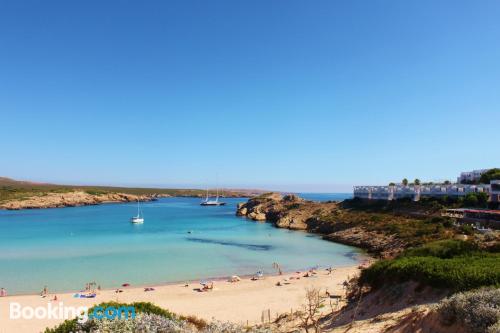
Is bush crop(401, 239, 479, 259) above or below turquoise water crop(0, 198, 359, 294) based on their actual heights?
above

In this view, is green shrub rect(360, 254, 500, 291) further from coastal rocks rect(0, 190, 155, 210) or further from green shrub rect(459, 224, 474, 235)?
coastal rocks rect(0, 190, 155, 210)

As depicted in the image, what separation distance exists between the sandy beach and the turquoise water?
3892 mm

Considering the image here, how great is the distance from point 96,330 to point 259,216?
8876 centimetres

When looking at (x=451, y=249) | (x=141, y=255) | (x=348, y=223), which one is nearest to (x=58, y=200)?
(x=141, y=255)

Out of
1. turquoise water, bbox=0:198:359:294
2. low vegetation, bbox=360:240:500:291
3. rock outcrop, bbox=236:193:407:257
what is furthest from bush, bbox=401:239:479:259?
rock outcrop, bbox=236:193:407:257

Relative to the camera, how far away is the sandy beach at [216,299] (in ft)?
73.8

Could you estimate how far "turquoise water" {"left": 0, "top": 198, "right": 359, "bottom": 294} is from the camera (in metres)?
34.8

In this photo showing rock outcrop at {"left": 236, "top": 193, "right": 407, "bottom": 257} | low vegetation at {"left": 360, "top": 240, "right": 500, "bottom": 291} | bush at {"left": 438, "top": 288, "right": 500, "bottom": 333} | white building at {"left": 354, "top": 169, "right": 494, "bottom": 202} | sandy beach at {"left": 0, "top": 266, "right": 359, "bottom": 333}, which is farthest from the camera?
white building at {"left": 354, "top": 169, "right": 494, "bottom": 202}

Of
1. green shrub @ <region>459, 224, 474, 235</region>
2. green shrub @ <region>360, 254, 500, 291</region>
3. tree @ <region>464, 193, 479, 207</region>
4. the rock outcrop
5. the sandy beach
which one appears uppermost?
tree @ <region>464, 193, 479, 207</region>

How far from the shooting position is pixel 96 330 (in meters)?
7.82

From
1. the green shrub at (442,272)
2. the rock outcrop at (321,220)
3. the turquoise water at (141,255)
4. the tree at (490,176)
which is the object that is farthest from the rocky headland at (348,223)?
the tree at (490,176)

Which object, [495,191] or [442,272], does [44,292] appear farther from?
[495,191]

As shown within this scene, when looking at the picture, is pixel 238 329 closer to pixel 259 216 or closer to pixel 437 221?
pixel 437 221

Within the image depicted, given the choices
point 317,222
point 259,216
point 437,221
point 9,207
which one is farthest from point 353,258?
point 9,207
